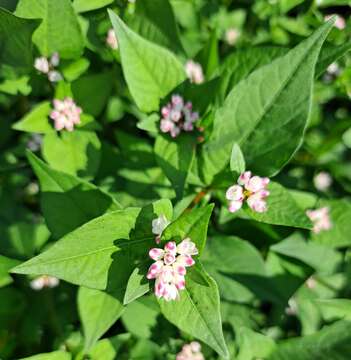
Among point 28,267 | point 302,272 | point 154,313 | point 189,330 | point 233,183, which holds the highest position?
point 28,267

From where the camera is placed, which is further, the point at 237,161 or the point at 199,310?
the point at 237,161

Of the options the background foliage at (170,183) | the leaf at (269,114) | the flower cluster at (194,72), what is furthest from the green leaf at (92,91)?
the leaf at (269,114)

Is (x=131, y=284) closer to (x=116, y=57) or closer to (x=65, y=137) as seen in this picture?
(x=65, y=137)

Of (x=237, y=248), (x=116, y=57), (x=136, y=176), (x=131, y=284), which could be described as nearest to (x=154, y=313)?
(x=237, y=248)

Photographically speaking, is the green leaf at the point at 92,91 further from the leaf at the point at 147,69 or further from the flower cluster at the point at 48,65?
the leaf at the point at 147,69

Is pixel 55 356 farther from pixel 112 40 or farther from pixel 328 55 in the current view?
pixel 328 55

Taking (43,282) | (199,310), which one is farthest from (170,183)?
(43,282)
